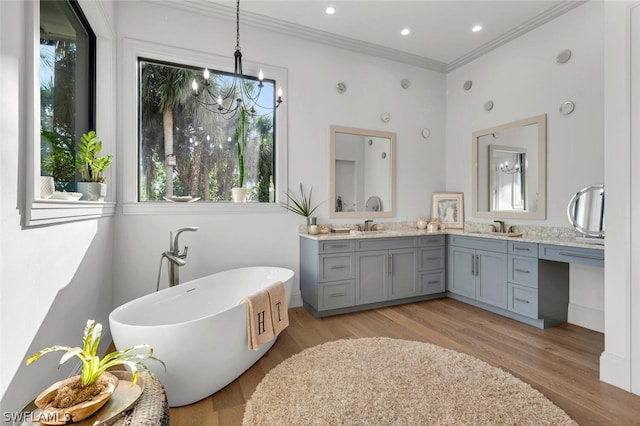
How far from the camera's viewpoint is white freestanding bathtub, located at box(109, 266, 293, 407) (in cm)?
172

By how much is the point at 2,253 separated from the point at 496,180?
14.5ft

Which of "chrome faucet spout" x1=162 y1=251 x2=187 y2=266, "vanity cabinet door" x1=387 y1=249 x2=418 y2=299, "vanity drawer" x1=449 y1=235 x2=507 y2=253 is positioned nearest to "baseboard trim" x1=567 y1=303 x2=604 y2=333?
"vanity drawer" x1=449 y1=235 x2=507 y2=253

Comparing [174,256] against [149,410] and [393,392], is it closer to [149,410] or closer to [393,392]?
[149,410]

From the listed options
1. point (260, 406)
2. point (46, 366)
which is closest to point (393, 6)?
point (260, 406)

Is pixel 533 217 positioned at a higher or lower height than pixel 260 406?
higher

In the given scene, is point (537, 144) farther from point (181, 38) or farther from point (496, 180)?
point (181, 38)

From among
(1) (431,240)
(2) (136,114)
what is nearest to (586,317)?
(1) (431,240)

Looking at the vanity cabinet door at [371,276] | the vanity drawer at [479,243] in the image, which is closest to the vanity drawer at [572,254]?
the vanity drawer at [479,243]

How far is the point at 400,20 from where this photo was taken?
3.46 m

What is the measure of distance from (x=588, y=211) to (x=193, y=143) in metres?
4.02

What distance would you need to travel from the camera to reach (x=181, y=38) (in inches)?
124

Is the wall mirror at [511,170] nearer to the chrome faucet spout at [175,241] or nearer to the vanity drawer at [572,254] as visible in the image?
the vanity drawer at [572,254]

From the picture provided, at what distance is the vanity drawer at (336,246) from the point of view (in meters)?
3.32

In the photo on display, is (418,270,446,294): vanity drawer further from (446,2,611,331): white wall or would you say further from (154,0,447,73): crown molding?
(154,0,447,73): crown molding
